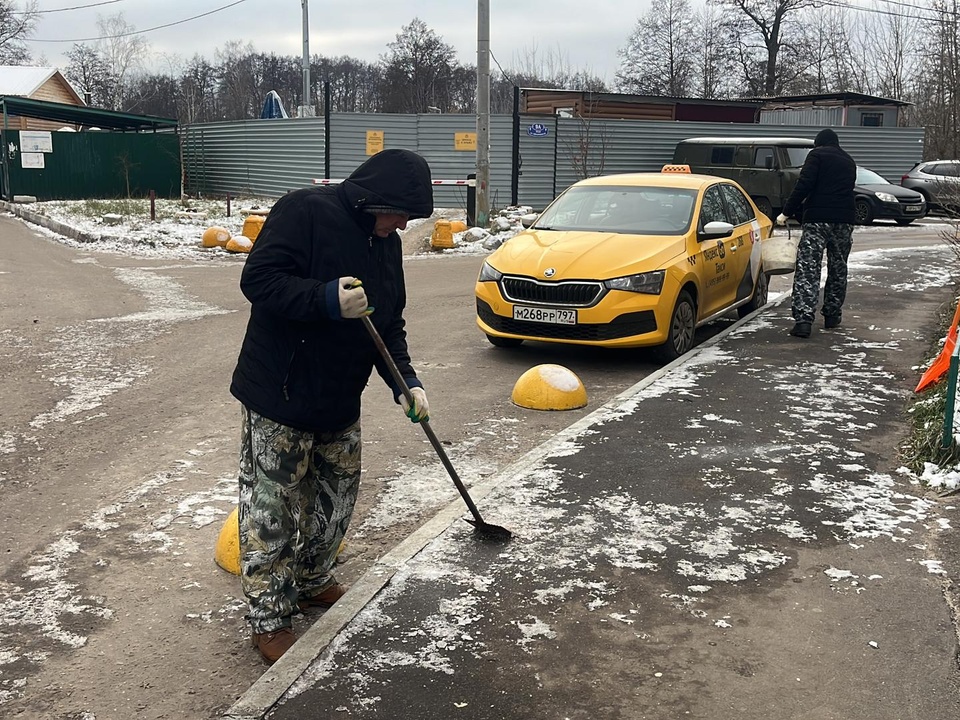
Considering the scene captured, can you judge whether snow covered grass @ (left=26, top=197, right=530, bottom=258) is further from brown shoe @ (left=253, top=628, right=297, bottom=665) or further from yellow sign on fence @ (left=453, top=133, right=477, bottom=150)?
brown shoe @ (left=253, top=628, right=297, bottom=665)

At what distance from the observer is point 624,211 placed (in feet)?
30.8

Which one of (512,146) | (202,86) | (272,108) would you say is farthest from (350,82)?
(512,146)

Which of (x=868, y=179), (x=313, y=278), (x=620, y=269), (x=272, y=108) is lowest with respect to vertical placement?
(x=620, y=269)

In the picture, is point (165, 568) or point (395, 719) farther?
point (165, 568)

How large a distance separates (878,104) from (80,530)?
1301 inches

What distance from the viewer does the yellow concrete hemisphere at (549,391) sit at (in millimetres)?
7176

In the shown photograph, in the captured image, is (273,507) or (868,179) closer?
(273,507)

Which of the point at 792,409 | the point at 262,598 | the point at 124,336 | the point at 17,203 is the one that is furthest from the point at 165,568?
the point at 17,203

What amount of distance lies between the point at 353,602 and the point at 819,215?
6.70m

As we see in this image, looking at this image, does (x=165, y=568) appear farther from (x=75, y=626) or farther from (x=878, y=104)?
(x=878, y=104)

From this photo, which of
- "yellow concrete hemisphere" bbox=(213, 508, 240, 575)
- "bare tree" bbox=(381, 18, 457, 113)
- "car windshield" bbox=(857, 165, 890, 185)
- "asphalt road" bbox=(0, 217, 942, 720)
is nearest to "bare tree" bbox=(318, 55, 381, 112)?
"bare tree" bbox=(381, 18, 457, 113)

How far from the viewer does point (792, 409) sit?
263 inches

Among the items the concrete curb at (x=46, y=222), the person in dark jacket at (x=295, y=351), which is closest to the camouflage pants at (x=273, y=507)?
the person in dark jacket at (x=295, y=351)

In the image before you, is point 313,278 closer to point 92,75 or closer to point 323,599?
point 323,599
